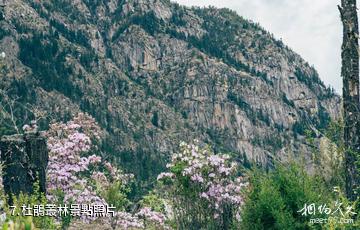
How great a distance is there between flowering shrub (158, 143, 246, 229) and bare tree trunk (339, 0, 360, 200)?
2.66m

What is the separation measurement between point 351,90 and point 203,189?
344 cm

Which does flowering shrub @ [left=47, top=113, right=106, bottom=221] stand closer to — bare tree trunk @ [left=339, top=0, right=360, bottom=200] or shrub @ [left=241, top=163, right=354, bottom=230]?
shrub @ [left=241, top=163, right=354, bottom=230]

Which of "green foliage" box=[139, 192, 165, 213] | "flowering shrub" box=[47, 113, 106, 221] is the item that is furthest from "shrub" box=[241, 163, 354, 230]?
"green foliage" box=[139, 192, 165, 213]

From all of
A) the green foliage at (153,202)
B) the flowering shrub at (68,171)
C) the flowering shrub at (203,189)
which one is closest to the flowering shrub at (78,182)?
the flowering shrub at (68,171)

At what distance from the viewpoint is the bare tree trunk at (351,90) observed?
272 inches

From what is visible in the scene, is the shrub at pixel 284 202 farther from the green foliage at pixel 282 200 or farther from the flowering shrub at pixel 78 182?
the flowering shrub at pixel 78 182

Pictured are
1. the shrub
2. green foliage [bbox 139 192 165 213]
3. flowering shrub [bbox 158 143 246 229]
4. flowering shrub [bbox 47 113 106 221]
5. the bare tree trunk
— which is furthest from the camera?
green foliage [bbox 139 192 165 213]

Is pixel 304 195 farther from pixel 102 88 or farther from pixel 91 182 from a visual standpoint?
pixel 102 88

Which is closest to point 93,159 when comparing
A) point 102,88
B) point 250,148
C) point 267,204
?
point 267,204

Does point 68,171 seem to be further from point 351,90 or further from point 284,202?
point 351,90

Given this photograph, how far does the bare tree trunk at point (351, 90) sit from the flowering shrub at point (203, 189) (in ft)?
8.72

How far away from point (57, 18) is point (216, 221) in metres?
191

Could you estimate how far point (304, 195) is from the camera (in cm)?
591

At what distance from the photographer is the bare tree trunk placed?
6.90m
